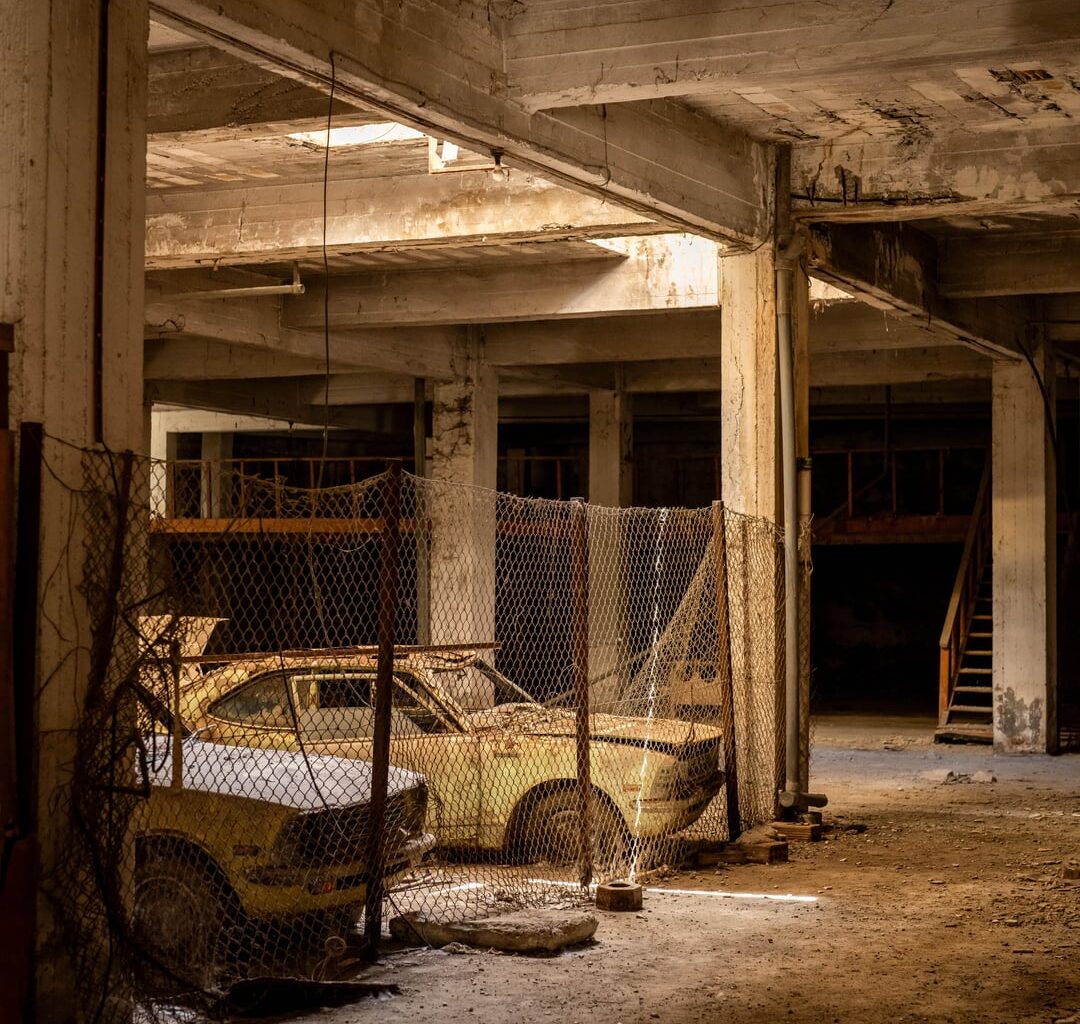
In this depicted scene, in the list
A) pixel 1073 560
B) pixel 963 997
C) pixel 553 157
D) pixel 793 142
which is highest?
pixel 793 142

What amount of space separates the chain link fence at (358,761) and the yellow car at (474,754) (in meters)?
0.01

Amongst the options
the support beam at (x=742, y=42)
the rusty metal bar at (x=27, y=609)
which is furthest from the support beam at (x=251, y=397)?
the rusty metal bar at (x=27, y=609)

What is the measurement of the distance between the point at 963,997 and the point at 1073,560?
1580 centimetres

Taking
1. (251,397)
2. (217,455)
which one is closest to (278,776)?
(251,397)

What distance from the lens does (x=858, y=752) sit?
17.4 m

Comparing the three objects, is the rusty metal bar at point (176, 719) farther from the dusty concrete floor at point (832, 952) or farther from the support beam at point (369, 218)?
the support beam at point (369, 218)

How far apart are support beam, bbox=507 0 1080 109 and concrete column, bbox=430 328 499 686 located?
10.8 metres

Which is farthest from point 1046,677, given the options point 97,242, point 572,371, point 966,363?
point 97,242

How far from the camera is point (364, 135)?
11172 millimetres

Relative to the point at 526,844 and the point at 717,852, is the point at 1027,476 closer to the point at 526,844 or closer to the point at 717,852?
the point at 717,852

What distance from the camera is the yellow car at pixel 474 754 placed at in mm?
9344

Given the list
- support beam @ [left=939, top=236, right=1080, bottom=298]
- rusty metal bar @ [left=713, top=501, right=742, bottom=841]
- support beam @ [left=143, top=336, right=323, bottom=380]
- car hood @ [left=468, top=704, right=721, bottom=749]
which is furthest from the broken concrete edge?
support beam @ [left=143, top=336, right=323, bottom=380]

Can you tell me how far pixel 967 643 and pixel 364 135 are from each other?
13.2m

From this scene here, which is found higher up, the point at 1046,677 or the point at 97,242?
the point at 97,242
